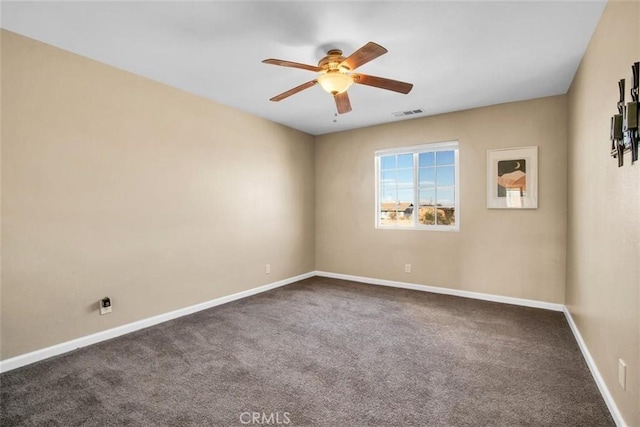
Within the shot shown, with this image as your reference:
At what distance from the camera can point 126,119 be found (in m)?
3.05

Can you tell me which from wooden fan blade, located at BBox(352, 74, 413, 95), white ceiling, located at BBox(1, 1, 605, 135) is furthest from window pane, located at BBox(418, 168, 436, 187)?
wooden fan blade, located at BBox(352, 74, 413, 95)

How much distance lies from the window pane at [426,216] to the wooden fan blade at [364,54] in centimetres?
281

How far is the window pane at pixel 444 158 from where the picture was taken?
14.6 ft

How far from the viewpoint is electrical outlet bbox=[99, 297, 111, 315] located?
285 centimetres

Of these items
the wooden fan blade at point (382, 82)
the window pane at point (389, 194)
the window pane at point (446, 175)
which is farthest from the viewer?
the window pane at point (389, 194)

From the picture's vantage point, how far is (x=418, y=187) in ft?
15.4

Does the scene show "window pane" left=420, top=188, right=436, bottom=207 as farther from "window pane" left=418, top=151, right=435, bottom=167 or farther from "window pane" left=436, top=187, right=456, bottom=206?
"window pane" left=418, top=151, right=435, bottom=167

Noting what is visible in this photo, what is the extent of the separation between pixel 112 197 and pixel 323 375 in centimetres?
247

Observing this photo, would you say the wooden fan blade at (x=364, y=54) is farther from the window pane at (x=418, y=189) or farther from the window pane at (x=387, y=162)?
the window pane at (x=387, y=162)

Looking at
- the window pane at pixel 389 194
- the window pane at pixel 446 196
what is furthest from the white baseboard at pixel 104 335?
the window pane at pixel 446 196

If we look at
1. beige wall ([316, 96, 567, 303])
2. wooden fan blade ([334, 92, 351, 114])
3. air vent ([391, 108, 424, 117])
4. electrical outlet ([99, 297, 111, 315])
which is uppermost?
air vent ([391, 108, 424, 117])

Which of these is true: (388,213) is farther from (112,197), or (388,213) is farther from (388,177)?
(112,197)

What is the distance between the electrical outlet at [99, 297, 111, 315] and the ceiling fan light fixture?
8.94 feet

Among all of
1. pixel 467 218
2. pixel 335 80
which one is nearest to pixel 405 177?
pixel 467 218
